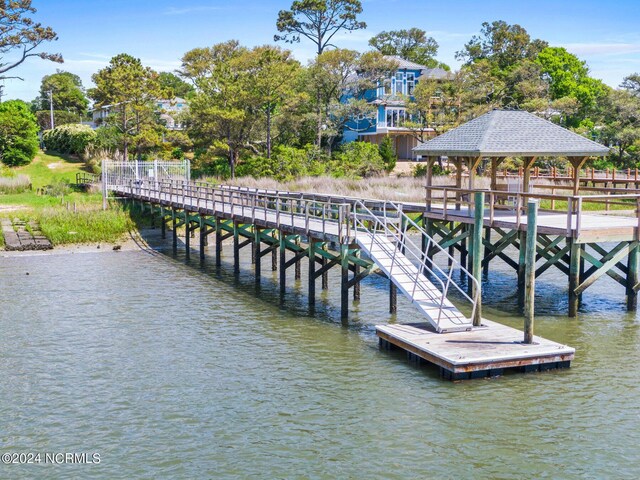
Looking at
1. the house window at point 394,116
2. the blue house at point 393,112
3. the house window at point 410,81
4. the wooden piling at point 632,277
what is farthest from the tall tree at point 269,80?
the wooden piling at point 632,277

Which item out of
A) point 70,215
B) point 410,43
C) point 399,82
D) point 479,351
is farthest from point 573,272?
point 410,43

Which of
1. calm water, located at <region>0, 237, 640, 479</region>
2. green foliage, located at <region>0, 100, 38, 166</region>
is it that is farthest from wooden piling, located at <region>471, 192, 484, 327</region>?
green foliage, located at <region>0, 100, 38, 166</region>

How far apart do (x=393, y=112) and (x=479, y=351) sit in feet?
180

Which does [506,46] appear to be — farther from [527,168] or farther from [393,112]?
[527,168]

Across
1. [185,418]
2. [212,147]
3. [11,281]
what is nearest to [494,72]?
[212,147]

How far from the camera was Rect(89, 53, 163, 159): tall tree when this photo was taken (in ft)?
195

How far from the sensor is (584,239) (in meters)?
20.7

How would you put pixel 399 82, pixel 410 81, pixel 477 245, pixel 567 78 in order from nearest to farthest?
1. pixel 477 245
2. pixel 399 82
3. pixel 410 81
4. pixel 567 78

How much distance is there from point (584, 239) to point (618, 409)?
21.8 feet

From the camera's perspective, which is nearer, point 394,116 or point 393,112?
point 393,112

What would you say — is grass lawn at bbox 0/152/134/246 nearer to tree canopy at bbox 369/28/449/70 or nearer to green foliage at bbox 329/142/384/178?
green foliage at bbox 329/142/384/178

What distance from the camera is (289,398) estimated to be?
1584 centimetres

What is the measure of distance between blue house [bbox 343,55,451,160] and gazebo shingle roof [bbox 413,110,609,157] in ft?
127

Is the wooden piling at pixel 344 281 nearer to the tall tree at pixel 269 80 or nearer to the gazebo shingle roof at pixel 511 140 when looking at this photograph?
the gazebo shingle roof at pixel 511 140
